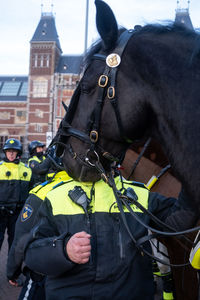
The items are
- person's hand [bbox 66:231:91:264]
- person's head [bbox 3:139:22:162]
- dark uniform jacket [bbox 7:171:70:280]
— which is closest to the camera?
person's hand [bbox 66:231:91:264]

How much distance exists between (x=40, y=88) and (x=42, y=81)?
3.41ft

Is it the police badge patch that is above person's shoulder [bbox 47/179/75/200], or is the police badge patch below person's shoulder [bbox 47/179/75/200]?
below

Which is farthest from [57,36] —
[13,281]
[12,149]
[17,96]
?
[13,281]

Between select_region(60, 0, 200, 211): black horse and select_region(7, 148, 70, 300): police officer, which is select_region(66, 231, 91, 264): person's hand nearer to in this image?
select_region(60, 0, 200, 211): black horse

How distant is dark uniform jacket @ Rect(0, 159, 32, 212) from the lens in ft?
16.3

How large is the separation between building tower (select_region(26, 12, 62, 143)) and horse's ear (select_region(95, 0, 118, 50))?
37.4 meters

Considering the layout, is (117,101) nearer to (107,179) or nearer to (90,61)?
(90,61)

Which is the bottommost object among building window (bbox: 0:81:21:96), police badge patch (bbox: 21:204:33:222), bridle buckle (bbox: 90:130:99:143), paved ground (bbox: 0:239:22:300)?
building window (bbox: 0:81:21:96)

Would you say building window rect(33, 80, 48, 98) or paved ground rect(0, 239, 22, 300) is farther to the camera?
building window rect(33, 80, 48, 98)

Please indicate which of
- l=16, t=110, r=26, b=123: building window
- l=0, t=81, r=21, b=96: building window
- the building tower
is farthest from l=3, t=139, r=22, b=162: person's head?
l=0, t=81, r=21, b=96: building window

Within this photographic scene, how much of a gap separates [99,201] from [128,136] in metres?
0.55

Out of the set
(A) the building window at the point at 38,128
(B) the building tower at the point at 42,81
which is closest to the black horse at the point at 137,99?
(B) the building tower at the point at 42,81

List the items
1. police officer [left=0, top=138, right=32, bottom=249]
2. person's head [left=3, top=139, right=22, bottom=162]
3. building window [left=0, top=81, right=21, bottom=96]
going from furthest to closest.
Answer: building window [left=0, top=81, right=21, bottom=96] < person's head [left=3, top=139, right=22, bottom=162] < police officer [left=0, top=138, right=32, bottom=249]

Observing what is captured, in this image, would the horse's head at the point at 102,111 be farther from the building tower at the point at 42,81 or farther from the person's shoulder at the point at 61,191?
the building tower at the point at 42,81
